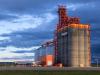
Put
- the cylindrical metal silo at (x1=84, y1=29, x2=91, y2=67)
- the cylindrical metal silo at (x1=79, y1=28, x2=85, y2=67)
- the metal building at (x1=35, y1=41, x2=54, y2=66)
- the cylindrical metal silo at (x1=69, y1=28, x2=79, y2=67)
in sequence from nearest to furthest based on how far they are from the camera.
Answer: the cylindrical metal silo at (x1=69, y1=28, x2=79, y2=67) < the cylindrical metal silo at (x1=79, y1=28, x2=85, y2=67) < the cylindrical metal silo at (x1=84, y1=29, x2=91, y2=67) < the metal building at (x1=35, y1=41, x2=54, y2=66)

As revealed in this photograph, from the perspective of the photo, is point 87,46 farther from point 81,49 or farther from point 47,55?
point 47,55

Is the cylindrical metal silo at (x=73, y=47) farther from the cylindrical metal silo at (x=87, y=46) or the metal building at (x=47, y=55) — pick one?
the metal building at (x=47, y=55)

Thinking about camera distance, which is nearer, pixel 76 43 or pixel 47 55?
pixel 76 43

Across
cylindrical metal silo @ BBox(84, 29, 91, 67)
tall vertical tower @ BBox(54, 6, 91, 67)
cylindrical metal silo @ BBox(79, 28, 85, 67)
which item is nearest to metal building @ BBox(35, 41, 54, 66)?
tall vertical tower @ BBox(54, 6, 91, 67)

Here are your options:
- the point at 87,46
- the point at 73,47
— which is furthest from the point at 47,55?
the point at 87,46

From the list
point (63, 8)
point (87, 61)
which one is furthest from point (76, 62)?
point (63, 8)

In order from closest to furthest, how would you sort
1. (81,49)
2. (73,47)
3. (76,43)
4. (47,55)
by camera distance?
1. (76,43)
2. (73,47)
3. (81,49)
4. (47,55)

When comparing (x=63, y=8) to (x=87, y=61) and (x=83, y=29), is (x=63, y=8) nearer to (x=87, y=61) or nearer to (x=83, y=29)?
(x=83, y=29)

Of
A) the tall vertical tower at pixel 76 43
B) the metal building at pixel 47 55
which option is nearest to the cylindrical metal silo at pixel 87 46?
the tall vertical tower at pixel 76 43

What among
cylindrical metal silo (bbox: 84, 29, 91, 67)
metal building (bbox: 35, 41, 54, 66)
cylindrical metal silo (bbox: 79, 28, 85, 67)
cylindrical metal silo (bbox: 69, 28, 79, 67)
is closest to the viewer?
cylindrical metal silo (bbox: 69, 28, 79, 67)

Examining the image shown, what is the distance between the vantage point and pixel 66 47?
158125 mm

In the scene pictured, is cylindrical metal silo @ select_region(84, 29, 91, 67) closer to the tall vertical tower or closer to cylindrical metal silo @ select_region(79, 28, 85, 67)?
the tall vertical tower

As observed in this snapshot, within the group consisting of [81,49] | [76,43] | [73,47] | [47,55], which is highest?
[76,43]

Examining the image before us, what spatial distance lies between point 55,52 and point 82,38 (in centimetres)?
1787
